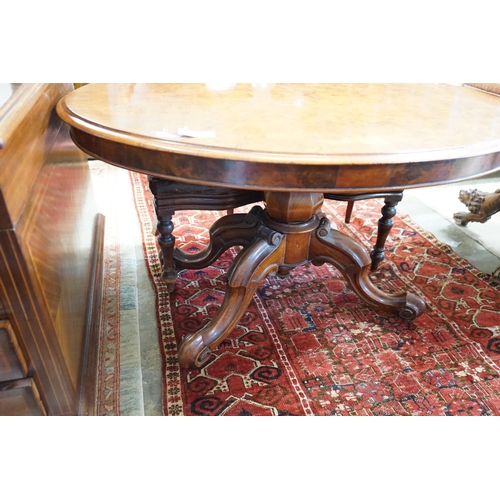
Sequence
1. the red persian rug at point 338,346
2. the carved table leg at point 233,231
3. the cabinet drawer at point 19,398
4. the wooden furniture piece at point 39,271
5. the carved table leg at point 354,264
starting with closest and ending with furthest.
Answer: the wooden furniture piece at point 39,271 → the cabinet drawer at point 19,398 → the red persian rug at point 338,346 → the carved table leg at point 354,264 → the carved table leg at point 233,231

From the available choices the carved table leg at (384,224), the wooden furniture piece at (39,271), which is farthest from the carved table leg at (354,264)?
the wooden furniture piece at (39,271)

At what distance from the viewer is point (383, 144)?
2.16ft

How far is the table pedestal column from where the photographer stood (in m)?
0.98

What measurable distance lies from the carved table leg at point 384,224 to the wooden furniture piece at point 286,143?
0.85 ft

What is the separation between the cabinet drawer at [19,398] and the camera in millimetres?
727

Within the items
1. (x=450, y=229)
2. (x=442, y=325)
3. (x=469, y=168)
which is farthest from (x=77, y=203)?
(x=450, y=229)

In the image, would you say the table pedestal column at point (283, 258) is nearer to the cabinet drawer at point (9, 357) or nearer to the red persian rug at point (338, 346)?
the red persian rug at point (338, 346)

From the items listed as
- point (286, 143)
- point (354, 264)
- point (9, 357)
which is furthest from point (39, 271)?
point (354, 264)

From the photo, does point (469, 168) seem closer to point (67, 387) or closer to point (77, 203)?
point (67, 387)

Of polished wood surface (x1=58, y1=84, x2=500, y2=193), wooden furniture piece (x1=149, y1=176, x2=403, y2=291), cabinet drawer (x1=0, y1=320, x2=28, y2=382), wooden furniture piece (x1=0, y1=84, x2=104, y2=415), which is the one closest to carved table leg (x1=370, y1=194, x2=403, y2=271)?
wooden furniture piece (x1=149, y1=176, x2=403, y2=291)

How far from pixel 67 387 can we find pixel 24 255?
308 mm

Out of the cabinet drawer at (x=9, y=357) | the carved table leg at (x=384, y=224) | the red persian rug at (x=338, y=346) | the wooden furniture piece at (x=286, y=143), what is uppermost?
the wooden furniture piece at (x=286, y=143)

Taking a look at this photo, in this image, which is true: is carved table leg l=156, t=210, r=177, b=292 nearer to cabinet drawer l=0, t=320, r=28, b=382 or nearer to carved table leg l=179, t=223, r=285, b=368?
carved table leg l=179, t=223, r=285, b=368

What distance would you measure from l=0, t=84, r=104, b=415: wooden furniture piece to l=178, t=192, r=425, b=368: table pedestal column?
27cm
